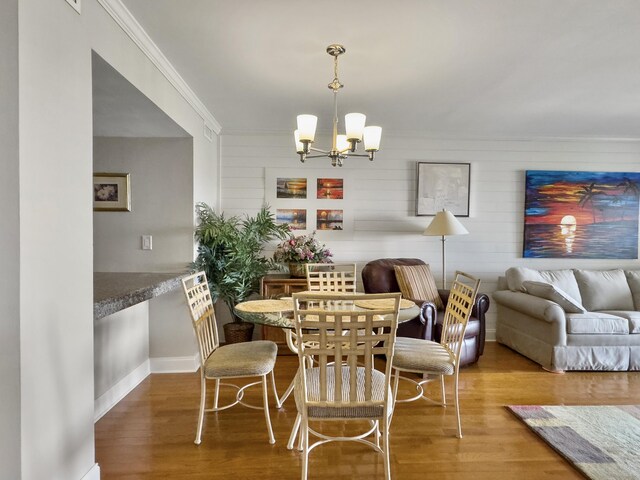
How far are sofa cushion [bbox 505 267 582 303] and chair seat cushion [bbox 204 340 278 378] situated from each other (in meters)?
2.98

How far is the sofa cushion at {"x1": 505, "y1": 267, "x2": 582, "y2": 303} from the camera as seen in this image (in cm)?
410

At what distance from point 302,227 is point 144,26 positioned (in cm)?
265

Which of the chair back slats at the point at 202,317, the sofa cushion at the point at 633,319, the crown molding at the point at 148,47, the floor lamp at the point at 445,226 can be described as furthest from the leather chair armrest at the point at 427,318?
the crown molding at the point at 148,47

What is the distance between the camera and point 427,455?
218 cm

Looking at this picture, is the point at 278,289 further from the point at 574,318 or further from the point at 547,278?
the point at 547,278

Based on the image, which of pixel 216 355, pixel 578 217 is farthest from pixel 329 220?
pixel 578 217

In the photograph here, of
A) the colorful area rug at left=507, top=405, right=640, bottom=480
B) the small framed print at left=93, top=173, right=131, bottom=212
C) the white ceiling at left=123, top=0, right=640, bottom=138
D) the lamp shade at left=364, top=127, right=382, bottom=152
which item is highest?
the white ceiling at left=123, top=0, right=640, bottom=138

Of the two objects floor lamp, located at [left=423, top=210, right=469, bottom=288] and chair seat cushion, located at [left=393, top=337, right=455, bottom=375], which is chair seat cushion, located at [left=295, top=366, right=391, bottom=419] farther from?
floor lamp, located at [left=423, top=210, right=469, bottom=288]

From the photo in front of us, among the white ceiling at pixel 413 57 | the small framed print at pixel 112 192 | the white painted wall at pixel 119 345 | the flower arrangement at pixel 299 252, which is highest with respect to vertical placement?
the white ceiling at pixel 413 57

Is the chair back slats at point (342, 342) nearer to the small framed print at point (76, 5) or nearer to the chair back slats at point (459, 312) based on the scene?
the chair back slats at point (459, 312)

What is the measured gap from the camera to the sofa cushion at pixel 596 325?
11.5 ft

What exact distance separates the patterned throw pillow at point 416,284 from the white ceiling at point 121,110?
2.44 m

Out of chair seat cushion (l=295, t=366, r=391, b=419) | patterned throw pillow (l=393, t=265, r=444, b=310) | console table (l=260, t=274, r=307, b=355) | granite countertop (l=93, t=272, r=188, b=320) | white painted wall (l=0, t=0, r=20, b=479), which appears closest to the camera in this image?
white painted wall (l=0, t=0, r=20, b=479)

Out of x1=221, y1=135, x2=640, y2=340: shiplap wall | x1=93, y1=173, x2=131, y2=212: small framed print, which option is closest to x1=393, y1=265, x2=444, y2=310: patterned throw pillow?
x1=221, y1=135, x2=640, y2=340: shiplap wall
